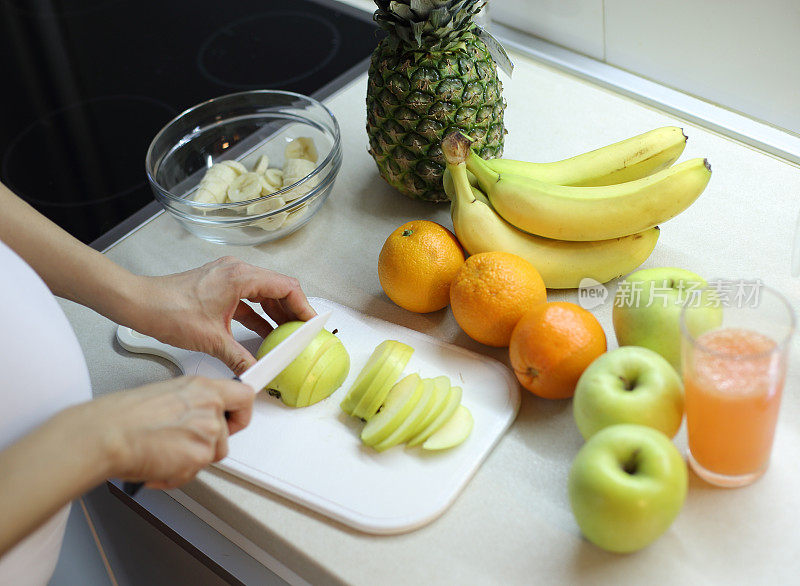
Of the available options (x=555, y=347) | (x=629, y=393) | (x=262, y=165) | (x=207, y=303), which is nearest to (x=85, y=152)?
(x=262, y=165)

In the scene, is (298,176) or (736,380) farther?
(298,176)

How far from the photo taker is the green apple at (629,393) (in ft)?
2.52

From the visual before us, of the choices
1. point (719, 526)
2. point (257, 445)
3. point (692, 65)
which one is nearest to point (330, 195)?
point (257, 445)

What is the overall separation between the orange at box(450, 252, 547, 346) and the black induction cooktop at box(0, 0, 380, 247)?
2.38 ft

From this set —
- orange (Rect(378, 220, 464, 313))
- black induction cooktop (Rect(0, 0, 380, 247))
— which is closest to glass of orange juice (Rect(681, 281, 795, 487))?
orange (Rect(378, 220, 464, 313))

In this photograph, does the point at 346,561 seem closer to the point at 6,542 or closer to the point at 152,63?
the point at 6,542

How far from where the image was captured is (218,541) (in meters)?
0.93

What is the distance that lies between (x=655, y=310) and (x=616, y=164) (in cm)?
26

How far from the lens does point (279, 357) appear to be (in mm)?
859

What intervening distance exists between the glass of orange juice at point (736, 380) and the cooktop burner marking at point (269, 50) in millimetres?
1142

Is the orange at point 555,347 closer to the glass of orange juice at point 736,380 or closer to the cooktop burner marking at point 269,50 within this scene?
the glass of orange juice at point 736,380

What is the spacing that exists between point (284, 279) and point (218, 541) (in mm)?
329

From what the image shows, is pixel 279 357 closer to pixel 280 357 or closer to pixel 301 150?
pixel 280 357

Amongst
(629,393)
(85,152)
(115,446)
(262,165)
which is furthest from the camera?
(85,152)
